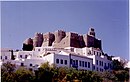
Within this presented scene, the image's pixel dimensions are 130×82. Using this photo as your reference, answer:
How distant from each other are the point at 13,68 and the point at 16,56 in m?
4.95

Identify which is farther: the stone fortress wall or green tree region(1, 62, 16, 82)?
the stone fortress wall

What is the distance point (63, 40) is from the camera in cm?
2086

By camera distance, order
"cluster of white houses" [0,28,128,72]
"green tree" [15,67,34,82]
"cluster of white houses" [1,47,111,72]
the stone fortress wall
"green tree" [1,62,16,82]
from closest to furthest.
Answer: "green tree" [1,62,16,82] → "green tree" [15,67,34,82] → "cluster of white houses" [1,47,111,72] → "cluster of white houses" [0,28,128,72] → the stone fortress wall

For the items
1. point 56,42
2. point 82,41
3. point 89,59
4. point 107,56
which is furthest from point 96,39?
point 89,59

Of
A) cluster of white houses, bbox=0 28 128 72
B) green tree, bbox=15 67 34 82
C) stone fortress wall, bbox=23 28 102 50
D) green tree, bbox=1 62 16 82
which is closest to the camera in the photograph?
green tree, bbox=1 62 16 82

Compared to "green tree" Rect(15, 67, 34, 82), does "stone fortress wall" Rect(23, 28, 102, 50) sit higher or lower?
higher

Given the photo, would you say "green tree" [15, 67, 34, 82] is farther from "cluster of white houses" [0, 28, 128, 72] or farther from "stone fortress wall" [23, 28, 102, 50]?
"stone fortress wall" [23, 28, 102, 50]

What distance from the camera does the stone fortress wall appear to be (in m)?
20.4

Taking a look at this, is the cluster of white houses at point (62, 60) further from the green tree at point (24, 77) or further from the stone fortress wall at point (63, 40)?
the stone fortress wall at point (63, 40)

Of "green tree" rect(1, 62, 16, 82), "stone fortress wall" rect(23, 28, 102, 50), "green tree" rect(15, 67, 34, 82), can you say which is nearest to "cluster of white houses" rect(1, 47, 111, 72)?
"green tree" rect(1, 62, 16, 82)

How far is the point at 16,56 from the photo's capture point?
16.6 m

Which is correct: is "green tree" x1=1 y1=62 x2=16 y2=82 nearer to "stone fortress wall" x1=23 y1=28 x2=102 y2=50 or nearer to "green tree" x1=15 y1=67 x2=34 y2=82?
"green tree" x1=15 y1=67 x2=34 y2=82

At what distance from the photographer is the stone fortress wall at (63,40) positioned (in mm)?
20391

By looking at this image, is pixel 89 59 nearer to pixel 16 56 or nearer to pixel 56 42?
pixel 16 56
